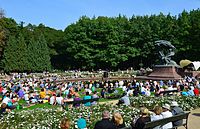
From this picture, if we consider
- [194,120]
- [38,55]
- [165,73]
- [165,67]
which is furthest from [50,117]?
[38,55]

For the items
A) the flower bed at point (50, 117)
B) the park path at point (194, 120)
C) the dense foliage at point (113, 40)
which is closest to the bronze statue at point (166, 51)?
the dense foliage at point (113, 40)

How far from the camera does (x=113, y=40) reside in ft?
233

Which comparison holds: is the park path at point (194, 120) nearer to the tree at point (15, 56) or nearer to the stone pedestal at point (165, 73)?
the stone pedestal at point (165, 73)

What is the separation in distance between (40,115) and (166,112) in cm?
564

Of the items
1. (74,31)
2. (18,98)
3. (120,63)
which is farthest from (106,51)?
(18,98)

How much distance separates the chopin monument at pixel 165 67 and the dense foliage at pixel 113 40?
853 inches

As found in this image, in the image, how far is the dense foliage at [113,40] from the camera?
66062mm

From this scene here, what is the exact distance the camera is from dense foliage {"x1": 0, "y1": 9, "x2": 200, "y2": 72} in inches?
2601

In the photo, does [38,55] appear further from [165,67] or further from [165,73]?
[165,73]

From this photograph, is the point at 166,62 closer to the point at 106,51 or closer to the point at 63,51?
the point at 106,51

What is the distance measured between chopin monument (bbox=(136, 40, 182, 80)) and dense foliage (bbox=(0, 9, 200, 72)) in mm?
21669

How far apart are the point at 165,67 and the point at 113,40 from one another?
3003cm

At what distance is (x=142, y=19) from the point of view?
7469 centimetres

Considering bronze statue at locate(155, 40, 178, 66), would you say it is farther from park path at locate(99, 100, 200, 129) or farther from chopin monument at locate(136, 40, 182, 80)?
park path at locate(99, 100, 200, 129)
